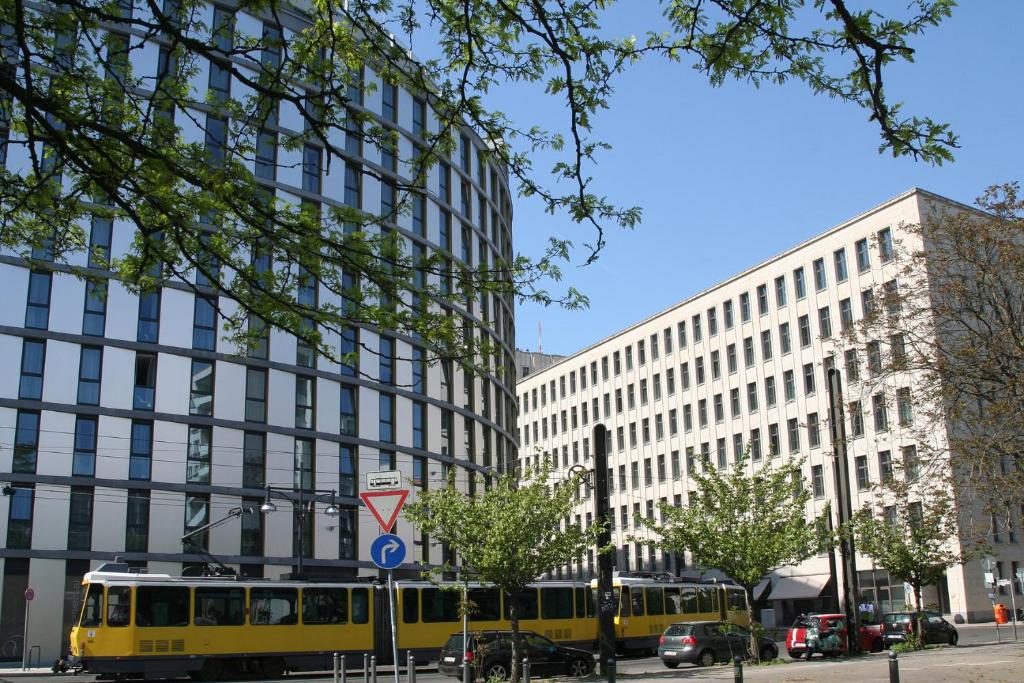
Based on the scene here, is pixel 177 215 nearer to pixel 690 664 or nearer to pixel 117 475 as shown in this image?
pixel 690 664

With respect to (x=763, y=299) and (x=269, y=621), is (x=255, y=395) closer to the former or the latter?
(x=269, y=621)

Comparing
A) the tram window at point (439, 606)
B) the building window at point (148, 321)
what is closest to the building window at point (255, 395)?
the building window at point (148, 321)

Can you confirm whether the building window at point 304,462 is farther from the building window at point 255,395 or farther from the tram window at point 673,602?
the tram window at point 673,602

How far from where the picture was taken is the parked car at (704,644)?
30250 mm

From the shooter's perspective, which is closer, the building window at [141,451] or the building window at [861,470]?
the building window at [141,451]

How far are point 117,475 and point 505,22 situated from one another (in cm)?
3555

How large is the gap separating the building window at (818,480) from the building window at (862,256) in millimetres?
12604

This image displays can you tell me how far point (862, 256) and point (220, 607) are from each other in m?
45.4

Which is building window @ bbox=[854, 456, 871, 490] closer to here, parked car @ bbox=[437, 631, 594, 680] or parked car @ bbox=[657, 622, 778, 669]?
parked car @ bbox=[657, 622, 778, 669]

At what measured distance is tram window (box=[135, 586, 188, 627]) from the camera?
2616 centimetres

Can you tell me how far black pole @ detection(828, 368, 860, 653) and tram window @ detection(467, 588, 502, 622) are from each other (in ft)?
36.9

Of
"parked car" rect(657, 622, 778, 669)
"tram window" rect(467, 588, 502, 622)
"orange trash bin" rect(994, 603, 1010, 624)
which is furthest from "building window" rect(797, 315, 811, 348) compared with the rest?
"tram window" rect(467, 588, 502, 622)

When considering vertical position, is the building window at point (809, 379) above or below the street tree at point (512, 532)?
above

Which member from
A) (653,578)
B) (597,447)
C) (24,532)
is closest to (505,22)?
(597,447)
